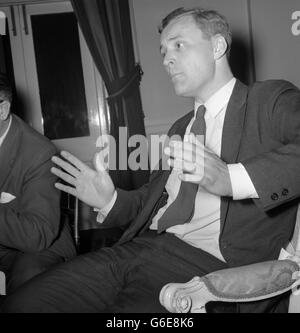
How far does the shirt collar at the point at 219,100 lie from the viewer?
163 cm

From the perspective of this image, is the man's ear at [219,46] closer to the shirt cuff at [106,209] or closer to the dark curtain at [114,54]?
the shirt cuff at [106,209]

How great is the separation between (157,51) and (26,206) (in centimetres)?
295

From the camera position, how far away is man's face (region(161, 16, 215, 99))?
162 centimetres

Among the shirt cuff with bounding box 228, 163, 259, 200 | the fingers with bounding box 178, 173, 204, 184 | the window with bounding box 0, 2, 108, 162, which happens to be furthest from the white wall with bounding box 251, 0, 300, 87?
the fingers with bounding box 178, 173, 204, 184

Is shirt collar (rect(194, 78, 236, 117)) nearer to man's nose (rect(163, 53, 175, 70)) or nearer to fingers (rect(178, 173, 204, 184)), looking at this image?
man's nose (rect(163, 53, 175, 70))

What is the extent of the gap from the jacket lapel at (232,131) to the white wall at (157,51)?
2893 mm

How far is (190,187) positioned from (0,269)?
3.39 feet

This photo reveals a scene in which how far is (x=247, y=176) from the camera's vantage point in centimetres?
117

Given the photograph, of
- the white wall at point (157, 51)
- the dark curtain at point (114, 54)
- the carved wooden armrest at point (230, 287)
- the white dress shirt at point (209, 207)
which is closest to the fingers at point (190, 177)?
the carved wooden armrest at point (230, 287)

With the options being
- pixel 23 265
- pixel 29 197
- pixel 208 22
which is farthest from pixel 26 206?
pixel 208 22

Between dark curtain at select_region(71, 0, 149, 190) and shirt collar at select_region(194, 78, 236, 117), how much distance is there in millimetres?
2604

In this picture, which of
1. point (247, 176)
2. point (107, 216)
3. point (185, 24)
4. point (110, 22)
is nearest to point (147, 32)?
point (110, 22)

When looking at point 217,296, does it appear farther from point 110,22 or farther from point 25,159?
point 110,22

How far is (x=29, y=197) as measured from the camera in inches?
72.5
